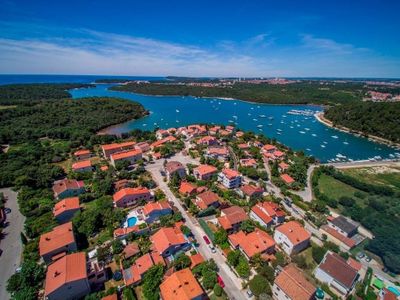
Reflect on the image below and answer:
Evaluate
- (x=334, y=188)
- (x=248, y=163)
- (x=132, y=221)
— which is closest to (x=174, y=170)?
(x=132, y=221)

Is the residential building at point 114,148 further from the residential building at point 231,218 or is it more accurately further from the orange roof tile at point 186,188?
the residential building at point 231,218

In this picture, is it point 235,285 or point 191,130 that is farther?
point 191,130

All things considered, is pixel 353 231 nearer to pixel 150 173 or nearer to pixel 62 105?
pixel 150 173

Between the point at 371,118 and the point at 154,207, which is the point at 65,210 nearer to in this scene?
the point at 154,207

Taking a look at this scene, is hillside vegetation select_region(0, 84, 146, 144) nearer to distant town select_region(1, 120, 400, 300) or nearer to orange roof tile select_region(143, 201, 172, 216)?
distant town select_region(1, 120, 400, 300)

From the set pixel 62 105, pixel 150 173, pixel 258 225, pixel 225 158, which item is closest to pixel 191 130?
pixel 225 158

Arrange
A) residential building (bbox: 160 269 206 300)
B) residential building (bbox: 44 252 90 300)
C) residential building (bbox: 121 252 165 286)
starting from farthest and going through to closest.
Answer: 1. residential building (bbox: 121 252 165 286)
2. residential building (bbox: 44 252 90 300)
3. residential building (bbox: 160 269 206 300)

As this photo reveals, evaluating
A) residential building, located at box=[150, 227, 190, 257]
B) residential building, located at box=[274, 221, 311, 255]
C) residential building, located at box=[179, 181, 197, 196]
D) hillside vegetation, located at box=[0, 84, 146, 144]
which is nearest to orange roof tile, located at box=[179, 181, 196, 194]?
residential building, located at box=[179, 181, 197, 196]
